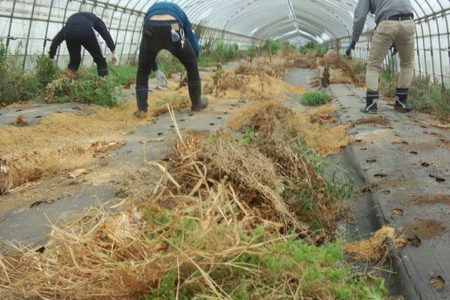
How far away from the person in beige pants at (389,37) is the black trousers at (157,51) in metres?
2.02

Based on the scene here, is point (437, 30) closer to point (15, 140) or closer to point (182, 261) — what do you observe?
point (15, 140)

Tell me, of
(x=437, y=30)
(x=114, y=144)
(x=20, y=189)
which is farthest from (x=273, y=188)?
(x=437, y=30)

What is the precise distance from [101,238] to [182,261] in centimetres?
46

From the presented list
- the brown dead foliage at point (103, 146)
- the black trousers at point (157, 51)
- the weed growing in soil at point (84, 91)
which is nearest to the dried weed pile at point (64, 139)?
the brown dead foliage at point (103, 146)

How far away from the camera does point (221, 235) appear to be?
1.86 m

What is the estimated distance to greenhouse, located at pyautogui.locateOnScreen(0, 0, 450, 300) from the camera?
181cm

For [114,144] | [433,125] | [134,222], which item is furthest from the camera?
[433,125]

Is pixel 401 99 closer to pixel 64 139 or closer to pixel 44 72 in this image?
pixel 64 139

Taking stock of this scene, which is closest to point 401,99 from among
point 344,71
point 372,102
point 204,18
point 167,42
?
point 372,102

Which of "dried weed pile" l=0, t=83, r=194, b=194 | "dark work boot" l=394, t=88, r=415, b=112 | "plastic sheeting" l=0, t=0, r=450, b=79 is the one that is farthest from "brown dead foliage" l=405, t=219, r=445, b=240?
"plastic sheeting" l=0, t=0, r=450, b=79

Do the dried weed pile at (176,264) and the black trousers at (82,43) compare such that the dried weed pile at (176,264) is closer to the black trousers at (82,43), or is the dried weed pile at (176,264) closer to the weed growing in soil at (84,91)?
the weed growing in soil at (84,91)

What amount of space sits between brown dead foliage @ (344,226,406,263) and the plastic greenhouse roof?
8382mm

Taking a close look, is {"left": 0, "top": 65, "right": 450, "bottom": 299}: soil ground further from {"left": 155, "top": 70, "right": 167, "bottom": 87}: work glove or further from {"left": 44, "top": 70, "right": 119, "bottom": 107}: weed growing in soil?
{"left": 155, "top": 70, "right": 167, "bottom": 87}: work glove

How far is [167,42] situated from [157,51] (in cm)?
24
